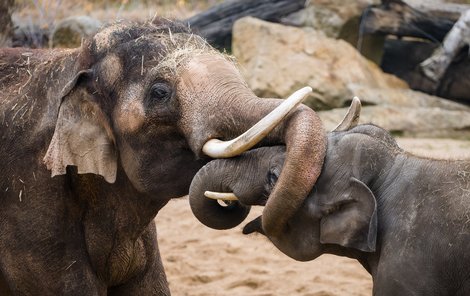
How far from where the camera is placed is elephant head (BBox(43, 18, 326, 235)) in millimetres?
5652

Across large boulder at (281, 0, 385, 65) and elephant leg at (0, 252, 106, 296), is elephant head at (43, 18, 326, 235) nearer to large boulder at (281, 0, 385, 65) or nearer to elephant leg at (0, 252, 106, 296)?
elephant leg at (0, 252, 106, 296)

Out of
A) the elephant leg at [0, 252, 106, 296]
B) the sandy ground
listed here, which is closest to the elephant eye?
the elephant leg at [0, 252, 106, 296]

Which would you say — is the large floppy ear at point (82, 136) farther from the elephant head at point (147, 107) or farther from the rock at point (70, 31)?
the rock at point (70, 31)

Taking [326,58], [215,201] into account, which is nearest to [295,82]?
[326,58]

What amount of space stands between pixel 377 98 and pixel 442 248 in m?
9.04

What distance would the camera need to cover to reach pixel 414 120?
43.9ft

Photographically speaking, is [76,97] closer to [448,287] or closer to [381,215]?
[381,215]

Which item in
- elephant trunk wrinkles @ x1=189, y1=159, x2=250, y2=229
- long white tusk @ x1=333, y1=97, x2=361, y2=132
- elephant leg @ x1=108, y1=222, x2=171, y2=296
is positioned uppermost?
long white tusk @ x1=333, y1=97, x2=361, y2=132

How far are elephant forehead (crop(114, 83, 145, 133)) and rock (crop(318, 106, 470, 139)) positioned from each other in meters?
7.28

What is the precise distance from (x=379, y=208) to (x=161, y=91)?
1.31 metres

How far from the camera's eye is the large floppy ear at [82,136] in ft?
19.2

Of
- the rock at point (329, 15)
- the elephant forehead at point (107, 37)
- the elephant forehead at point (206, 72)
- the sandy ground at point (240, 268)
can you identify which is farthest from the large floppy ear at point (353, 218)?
the rock at point (329, 15)

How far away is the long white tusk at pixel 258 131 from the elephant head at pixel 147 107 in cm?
14

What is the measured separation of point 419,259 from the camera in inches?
197
